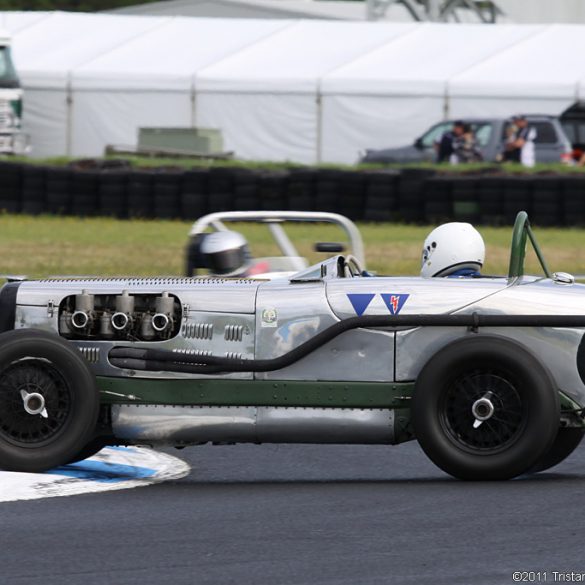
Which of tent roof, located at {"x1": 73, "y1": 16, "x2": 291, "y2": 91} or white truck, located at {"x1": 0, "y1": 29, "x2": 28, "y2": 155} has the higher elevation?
tent roof, located at {"x1": 73, "y1": 16, "x2": 291, "y2": 91}

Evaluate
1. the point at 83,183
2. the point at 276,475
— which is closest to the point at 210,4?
the point at 83,183

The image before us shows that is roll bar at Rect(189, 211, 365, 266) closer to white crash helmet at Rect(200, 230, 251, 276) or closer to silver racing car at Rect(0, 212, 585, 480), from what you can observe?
white crash helmet at Rect(200, 230, 251, 276)

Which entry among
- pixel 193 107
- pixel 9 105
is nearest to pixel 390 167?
pixel 9 105

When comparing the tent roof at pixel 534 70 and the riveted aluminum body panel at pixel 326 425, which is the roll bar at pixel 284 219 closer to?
the riveted aluminum body panel at pixel 326 425

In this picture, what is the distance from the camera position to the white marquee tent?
30.3 meters

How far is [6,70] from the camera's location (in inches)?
1191

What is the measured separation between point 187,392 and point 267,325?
1.41 ft

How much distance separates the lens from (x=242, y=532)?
531 cm

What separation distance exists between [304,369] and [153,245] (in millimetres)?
13870

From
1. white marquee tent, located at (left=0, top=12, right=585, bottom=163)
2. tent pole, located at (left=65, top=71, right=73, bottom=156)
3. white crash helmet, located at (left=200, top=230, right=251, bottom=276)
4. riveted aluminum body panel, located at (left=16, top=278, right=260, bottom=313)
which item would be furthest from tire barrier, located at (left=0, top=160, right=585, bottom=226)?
riveted aluminum body panel, located at (left=16, top=278, right=260, bottom=313)

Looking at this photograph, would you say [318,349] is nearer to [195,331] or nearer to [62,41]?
[195,331]

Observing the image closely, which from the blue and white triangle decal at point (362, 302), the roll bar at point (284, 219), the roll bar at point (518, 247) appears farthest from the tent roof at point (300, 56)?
the blue and white triangle decal at point (362, 302)

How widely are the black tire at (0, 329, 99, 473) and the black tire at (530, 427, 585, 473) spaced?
1.97 meters

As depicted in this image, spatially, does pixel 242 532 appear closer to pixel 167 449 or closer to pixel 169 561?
pixel 169 561
